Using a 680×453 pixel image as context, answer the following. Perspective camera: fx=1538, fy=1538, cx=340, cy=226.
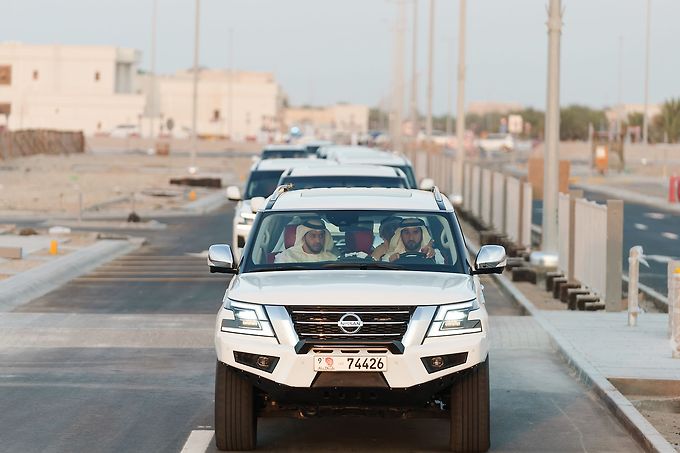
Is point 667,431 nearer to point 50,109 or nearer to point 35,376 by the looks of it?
point 35,376

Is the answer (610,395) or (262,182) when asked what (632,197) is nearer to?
(262,182)

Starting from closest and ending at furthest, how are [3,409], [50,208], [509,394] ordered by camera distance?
[3,409] < [509,394] < [50,208]

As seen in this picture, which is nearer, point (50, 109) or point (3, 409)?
point (3, 409)

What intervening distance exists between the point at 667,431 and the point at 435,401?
2.05 m

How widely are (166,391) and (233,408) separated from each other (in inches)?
115

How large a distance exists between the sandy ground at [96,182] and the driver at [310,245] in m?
25.9

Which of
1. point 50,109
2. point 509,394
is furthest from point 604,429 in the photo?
point 50,109

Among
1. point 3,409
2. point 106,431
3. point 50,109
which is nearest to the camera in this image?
point 106,431

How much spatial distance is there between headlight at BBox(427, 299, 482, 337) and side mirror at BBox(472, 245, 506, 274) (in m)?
0.95

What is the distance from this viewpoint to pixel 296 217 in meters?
11.1

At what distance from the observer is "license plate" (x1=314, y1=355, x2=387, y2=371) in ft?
30.4

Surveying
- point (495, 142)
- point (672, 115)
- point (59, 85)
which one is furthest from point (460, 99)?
point (59, 85)

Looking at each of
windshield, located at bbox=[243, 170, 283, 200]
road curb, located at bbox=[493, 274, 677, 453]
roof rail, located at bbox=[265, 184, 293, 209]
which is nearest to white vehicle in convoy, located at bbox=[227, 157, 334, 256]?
windshield, located at bbox=[243, 170, 283, 200]

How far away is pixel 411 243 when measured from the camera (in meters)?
10.7
